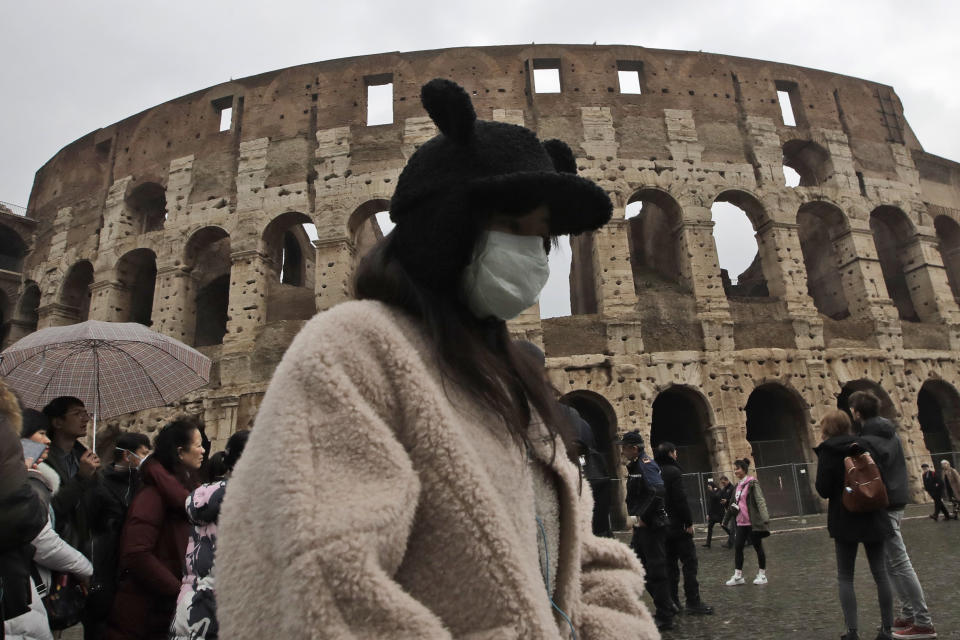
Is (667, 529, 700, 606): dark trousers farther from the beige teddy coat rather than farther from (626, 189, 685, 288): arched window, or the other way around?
(626, 189, 685, 288): arched window

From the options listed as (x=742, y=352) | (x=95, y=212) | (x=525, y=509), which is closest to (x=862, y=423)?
(x=525, y=509)

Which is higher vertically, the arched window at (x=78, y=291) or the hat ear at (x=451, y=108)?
the arched window at (x=78, y=291)

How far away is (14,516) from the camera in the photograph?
1.89 m

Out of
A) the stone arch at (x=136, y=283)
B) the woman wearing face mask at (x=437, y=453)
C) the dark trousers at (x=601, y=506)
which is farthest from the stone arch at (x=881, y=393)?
the stone arch at (x=136, y=283)

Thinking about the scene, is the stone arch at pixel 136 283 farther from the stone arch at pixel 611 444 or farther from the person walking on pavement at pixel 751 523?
the person walking on pavement at pixel 751 523

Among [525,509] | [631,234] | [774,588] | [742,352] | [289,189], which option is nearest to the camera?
[525,509]

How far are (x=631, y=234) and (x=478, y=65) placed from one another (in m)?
6.68

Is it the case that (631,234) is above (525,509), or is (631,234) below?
above

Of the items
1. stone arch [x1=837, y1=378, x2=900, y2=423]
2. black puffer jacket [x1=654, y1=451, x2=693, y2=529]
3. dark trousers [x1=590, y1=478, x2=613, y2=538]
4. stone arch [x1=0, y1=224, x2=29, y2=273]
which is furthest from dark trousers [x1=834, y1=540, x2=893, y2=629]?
stone arch [x1=0, y1=224, x2=29, y2=273]

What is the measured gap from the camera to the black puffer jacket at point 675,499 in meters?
5.15

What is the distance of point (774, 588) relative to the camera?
5633 mm

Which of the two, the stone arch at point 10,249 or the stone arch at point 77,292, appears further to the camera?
the stone arch at point 10,249

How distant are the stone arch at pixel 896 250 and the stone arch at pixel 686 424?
6.30 m

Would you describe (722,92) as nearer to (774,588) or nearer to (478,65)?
(478,65)
